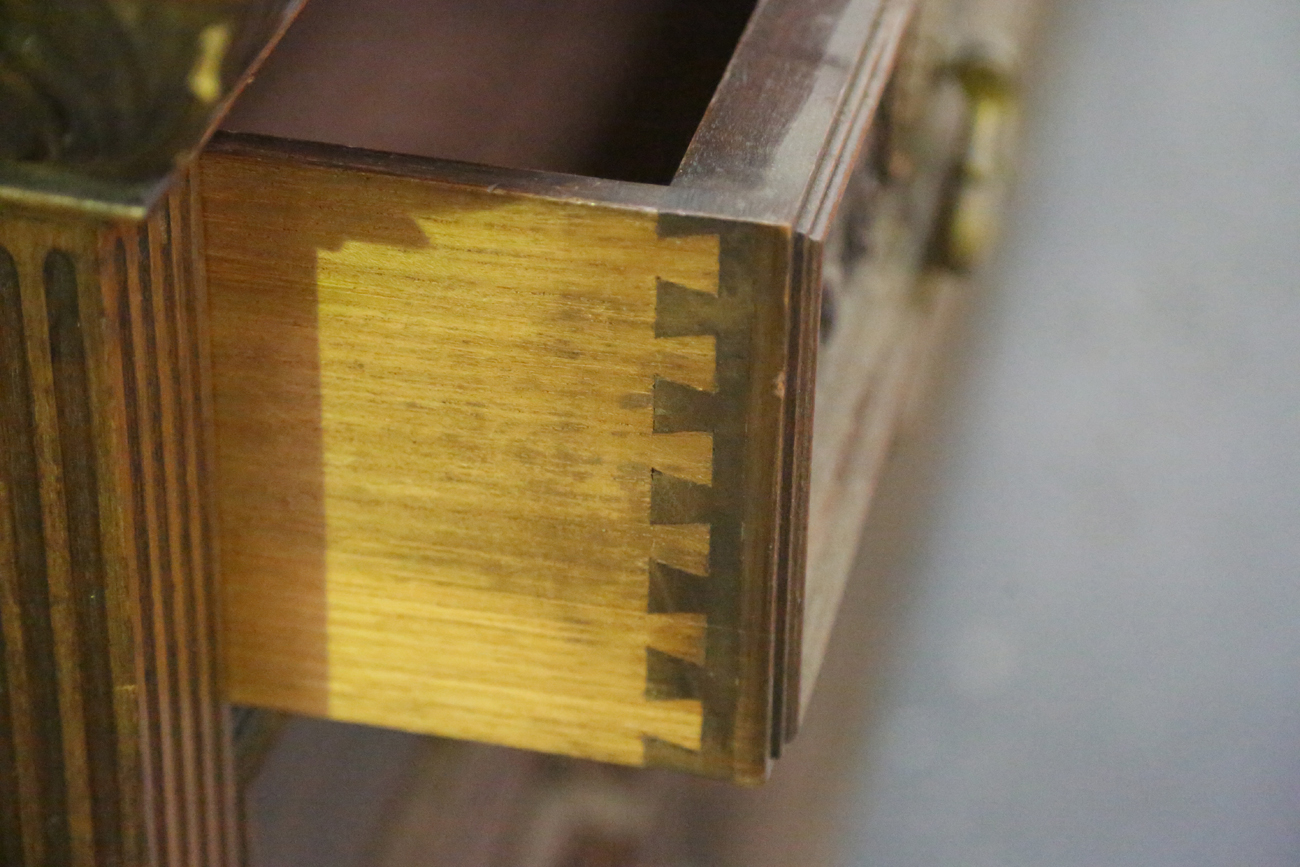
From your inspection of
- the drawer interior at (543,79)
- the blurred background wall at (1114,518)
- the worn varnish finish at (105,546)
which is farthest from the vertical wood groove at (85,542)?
the blurred background wall at (1114,518)

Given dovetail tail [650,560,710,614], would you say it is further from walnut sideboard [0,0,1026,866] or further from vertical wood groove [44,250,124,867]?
vertical wood groove [44,250,124,867]

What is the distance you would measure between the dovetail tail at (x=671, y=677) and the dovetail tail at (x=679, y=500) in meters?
0.08

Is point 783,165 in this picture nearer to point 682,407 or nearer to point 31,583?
point 682,407

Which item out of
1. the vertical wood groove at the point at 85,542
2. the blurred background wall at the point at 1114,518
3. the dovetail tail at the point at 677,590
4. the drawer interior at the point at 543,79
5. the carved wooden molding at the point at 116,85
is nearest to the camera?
the carved wooden molding at the point at 116,85

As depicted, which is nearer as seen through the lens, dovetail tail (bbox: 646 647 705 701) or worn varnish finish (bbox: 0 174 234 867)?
worn varnish finish (bbox: 0 174 234 867)

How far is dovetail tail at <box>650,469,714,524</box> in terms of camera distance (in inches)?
27.7

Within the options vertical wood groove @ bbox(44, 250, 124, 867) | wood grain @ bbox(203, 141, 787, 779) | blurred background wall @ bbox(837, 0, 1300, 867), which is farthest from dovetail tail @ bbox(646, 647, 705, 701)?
blurred background wall @ bbox(837, 0, 1300, 867)

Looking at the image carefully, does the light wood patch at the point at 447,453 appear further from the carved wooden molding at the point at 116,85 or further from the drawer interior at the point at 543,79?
the drawer interior at the point at 543,79

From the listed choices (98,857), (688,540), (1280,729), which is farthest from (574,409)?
(1280,729)

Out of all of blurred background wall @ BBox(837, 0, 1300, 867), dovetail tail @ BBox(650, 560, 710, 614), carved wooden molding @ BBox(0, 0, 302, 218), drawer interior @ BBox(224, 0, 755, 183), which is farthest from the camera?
blurred background wall @ BBox(837, 0, 1300, 867)

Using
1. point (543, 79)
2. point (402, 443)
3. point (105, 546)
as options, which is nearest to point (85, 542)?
point (105, 546)

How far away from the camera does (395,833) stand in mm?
1093

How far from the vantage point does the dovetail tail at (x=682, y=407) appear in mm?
681

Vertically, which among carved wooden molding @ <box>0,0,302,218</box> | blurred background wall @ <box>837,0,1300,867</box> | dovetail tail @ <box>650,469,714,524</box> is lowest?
blurred background wall @ <box>837,0,1300,867</box>
